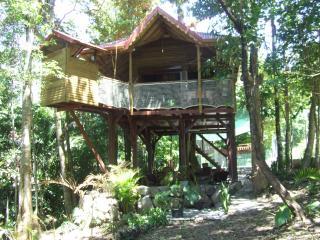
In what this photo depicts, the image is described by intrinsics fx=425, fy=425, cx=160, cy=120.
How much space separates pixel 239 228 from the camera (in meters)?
9.59

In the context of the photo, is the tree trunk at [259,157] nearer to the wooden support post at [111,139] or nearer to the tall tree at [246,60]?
the tall tree at [246,60]

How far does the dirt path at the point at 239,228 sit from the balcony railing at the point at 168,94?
374 cm

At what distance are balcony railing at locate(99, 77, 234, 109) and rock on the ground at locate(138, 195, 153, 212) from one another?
3.18 m

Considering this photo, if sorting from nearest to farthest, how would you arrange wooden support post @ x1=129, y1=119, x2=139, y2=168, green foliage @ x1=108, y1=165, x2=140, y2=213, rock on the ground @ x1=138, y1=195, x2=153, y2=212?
green foliage @ x1=108, y1=165, x2=140, y2=213, rock on the ground @ x1=138, y1=195, x2=153, y2=212, wooden support post @ x1=129, y1=119, x2=139, y2=168

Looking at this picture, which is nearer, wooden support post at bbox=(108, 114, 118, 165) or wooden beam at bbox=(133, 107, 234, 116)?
wooden beam at bbox=(133, 107, 234, 116)

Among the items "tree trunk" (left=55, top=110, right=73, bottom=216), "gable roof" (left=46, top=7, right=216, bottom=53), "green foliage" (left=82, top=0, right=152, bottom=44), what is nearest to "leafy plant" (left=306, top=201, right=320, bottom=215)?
"gable roof" (left=46, top=7, right=216, bottom=53)

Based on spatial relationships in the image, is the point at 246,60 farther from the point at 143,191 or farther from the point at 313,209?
the point at 143,191

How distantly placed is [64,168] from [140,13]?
972 cm

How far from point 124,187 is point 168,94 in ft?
12.5

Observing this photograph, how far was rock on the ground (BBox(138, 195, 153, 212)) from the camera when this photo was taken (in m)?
12.9

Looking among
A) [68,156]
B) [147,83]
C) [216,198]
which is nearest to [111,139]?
[147,83]

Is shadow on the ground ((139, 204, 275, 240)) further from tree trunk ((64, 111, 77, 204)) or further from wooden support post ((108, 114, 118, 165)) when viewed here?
tree trunk ((64, 111, 77, 204))

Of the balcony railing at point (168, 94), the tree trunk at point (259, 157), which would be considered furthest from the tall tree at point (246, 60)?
the balcony railing at point (168, 94)

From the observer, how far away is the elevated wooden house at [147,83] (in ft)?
43.5
